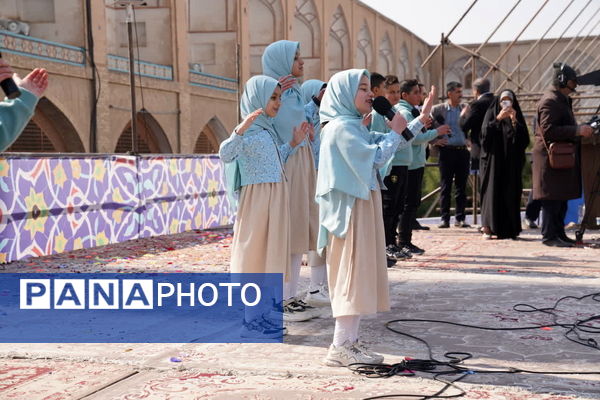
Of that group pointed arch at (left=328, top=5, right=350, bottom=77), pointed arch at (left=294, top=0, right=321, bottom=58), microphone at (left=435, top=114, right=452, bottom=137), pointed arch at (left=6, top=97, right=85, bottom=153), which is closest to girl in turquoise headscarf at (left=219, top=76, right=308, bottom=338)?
microphone at (left=435, top=114, right=452, bottom=137)

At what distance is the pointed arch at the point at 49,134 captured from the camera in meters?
17.1

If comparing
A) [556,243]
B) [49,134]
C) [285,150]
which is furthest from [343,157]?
[49,134]

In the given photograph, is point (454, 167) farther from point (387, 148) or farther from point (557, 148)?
point (387, 148)

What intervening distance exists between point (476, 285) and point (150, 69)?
15758 mm

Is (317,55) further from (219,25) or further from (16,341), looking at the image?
(16,341)

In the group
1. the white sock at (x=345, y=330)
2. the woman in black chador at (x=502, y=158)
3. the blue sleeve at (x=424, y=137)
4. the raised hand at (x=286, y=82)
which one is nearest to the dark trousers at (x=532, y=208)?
the woman in black chador at (x=502, y=158)

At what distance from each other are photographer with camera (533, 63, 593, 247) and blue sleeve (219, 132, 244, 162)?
13.8 feet

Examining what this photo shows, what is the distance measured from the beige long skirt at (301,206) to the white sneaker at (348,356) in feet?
3.61

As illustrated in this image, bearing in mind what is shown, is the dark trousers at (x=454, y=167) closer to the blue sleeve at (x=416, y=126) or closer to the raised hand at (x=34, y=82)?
the blue sleeve at (x=416, y=126)

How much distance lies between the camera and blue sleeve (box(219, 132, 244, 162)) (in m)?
4.17

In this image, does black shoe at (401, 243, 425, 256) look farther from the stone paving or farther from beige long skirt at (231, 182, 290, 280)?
beige long skirt at (231, 182, 290, 280)

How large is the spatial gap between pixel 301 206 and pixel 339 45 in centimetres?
2913

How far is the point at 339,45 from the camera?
33031mm

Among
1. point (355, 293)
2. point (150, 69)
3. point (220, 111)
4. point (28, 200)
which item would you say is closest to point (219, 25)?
point (220, 111)
